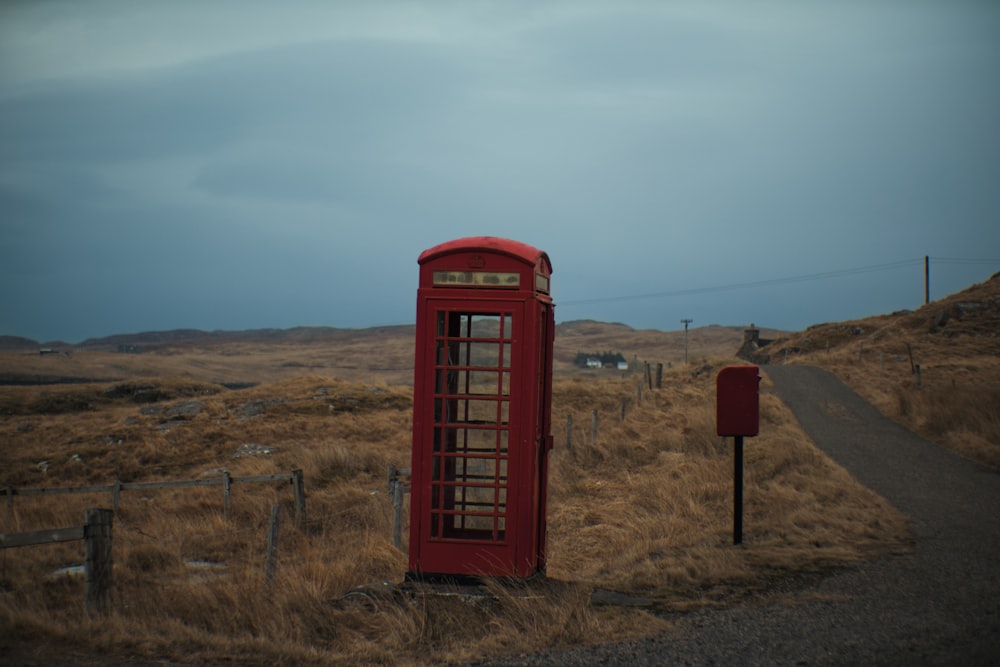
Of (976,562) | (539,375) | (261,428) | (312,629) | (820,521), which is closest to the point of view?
(312,629)

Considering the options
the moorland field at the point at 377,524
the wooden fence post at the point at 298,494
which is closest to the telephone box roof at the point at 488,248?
the moorland field at the point at 377,524

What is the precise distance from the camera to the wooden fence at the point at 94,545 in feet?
20.6

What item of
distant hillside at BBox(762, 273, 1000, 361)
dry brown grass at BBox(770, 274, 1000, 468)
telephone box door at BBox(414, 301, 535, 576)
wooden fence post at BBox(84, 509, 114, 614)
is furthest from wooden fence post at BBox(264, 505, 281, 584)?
distant hillside at BBox(762, 273, 1000, 361)

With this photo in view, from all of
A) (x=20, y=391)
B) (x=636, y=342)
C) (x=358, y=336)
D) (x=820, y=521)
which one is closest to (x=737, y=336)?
(x=636, y=342)

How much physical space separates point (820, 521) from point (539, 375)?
5.14 m

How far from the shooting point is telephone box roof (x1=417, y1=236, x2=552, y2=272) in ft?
21.3

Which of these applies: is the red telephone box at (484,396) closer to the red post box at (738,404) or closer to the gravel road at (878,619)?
the gravel road at (878,619)

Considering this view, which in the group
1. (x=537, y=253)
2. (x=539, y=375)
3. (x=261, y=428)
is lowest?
(x=261, y=428)

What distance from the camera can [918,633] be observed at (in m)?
5.30

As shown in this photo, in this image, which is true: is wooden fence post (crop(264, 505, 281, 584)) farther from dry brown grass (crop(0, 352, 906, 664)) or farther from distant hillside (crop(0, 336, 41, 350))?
distant hillside (crop(0, 336, 41, 350))

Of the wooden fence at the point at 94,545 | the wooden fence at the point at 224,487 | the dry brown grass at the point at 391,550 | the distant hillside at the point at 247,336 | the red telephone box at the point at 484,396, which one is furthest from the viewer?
the distant hillside at the point at 247,336

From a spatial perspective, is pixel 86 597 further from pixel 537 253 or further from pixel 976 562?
pixel 976 562

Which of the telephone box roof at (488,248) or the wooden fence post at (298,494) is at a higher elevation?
the telephone box roof at (488,248)

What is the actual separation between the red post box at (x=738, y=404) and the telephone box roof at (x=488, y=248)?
3095 mm
